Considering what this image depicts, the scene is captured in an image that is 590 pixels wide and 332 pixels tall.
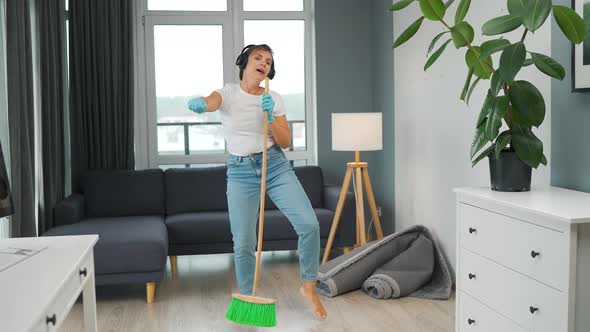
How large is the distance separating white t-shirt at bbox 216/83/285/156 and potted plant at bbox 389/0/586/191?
3.04 feet

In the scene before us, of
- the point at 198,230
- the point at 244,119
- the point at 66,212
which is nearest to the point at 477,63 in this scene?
the point at 244,119

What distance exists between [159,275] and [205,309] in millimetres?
368

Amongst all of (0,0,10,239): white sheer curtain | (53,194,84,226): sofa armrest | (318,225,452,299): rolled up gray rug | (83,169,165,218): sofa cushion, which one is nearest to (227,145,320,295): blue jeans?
(318,225,452,299): rolled up gray rug

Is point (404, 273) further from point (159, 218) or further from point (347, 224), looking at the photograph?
point (159, 218)

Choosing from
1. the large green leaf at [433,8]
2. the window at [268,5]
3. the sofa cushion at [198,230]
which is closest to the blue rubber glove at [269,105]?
the large green leaf at [433,8]

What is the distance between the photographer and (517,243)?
255 centimetres

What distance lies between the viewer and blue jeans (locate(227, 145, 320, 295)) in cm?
355

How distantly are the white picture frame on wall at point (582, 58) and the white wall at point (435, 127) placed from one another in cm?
Answer: 41

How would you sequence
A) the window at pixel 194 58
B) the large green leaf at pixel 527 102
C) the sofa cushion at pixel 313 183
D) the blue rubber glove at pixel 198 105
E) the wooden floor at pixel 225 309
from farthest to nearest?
the window at pixel 194 58 < the sofa cushion at pixel 313 183 < the wooden floor at pixel 225 309 < the blue rubber glove at pixel 198 105 < the large green leaf at pixel 527 102

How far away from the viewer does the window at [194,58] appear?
5816mm

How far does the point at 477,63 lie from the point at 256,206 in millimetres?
1391

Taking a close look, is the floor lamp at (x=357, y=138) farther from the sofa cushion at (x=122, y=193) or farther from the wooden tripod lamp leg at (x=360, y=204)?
the sofa cushion at (x=122, y=193)

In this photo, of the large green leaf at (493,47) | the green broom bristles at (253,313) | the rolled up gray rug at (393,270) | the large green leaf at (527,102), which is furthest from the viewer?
the rolled up gray rug at (393,270)

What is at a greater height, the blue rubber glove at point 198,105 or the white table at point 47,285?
the blue rubber glove at point 198,105
